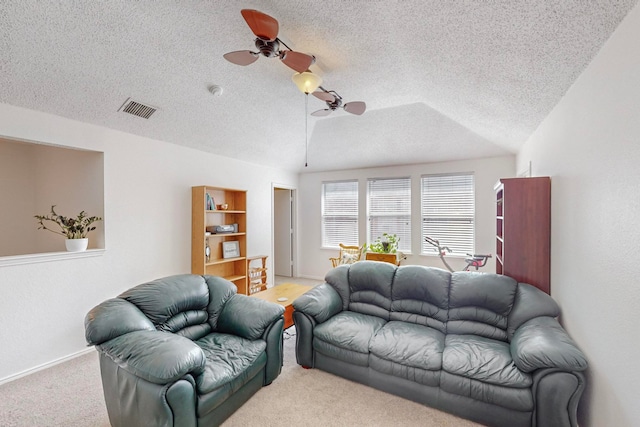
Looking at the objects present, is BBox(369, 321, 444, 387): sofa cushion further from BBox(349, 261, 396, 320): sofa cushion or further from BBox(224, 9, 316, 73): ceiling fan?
BBox(224, 9, 316, 73): ceiling fan

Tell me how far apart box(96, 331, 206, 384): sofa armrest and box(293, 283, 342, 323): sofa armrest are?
1.13 meters

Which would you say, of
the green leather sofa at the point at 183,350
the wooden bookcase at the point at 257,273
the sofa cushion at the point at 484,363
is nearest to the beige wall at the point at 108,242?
the wooden bookcase at the point at 257,273

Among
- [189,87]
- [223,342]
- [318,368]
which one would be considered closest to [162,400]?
[223,342]

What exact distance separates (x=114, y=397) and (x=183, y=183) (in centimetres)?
292

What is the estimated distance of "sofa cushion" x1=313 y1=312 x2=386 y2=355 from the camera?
97.6 inches

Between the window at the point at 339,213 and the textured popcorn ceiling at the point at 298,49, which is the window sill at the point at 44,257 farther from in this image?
the window at the point at 339,213

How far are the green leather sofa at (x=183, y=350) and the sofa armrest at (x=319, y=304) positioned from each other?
0.30 m

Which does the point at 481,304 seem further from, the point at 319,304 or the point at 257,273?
the point at 257,273

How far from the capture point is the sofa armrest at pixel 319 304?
2760 mm

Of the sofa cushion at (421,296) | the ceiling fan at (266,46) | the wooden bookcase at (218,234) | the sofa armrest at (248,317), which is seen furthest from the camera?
the wooden bookcase at (218,234)

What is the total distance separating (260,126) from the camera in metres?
4.20

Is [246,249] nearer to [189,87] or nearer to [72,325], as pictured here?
[72,325]

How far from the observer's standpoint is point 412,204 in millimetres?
5457

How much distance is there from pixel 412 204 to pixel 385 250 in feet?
3.70
